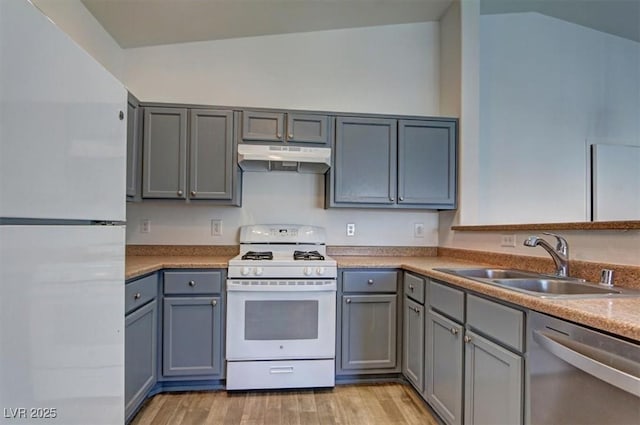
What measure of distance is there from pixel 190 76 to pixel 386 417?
2.90m

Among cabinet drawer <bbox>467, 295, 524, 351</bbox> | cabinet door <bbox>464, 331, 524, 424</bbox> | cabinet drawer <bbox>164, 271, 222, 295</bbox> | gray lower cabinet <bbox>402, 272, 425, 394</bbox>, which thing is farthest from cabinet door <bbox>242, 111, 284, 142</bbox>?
cabinet door <bbox>464, 331, 524, 424</bbox>

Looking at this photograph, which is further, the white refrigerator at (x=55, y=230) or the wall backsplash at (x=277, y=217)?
the wall backsplash at (x=277, y=217)

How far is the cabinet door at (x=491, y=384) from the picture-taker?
1273 millimetres

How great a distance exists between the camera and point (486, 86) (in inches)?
119

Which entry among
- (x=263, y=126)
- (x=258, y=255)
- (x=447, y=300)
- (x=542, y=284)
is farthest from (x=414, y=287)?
(x=263, y=126)

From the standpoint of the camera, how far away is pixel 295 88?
9.57 ft

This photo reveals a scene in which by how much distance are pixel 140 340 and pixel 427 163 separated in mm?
2345

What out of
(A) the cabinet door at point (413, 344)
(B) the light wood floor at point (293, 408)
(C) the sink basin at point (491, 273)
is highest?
(C) the sink basin at point (491, 273)

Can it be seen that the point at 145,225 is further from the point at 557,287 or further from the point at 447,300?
the point at 557,287

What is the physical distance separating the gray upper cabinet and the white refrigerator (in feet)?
4.77

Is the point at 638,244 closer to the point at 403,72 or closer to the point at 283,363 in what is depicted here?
the point at 283,363

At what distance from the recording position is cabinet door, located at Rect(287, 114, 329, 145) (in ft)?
8.44

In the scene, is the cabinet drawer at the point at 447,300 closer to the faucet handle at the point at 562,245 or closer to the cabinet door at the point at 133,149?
the faucet handle at the point at 562,245

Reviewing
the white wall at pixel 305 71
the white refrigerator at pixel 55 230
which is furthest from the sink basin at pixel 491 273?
the white refrigerator at pixel 55 230
